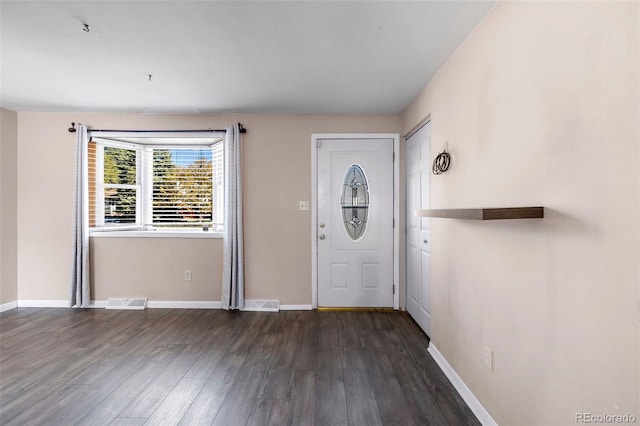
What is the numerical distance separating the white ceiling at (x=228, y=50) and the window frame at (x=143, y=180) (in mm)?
484

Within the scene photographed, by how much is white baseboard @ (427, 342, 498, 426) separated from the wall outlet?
0.89 feet

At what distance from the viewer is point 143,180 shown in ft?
13.2

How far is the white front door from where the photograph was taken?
3.69 metres

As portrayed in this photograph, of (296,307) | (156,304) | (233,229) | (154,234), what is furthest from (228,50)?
(156,304)

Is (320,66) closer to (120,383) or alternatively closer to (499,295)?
(499,295)

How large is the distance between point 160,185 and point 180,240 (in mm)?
883

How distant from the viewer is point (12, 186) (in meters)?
3.66

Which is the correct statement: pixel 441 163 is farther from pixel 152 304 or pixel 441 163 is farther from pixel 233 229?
pixel 152 304

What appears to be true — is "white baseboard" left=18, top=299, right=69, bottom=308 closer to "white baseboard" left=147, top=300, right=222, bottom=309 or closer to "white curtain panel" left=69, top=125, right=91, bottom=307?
"white curtain panel" left=69, top=125, right=91, bottom=307

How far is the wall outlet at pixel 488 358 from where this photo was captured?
1.69 m

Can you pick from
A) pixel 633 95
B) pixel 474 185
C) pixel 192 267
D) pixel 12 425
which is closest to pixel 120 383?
A: pixel 12 425

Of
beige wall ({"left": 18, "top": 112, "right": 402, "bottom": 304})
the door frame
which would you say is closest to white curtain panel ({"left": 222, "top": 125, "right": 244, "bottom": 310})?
beige wall ({"left": 18, "top": 112, "right": 402, "bottom": 304})

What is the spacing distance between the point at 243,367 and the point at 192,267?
1.81 metres

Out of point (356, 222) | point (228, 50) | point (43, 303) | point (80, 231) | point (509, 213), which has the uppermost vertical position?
point (228, 50)
